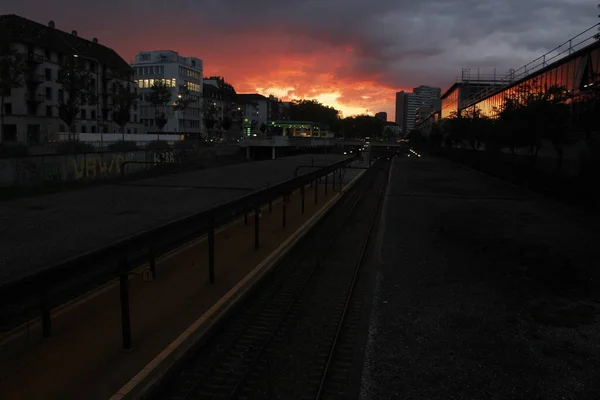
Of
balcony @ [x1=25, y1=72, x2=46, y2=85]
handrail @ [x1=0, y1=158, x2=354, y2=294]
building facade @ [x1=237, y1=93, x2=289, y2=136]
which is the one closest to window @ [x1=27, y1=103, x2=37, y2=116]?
balcony @ [x1=25, y1=72, x2=46, y2=85]

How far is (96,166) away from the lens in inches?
1251

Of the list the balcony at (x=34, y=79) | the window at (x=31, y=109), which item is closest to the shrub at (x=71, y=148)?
the window at (x=31, y=109)

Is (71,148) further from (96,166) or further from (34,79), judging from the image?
A: (34,79)

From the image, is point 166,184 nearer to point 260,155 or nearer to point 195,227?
point 195,227

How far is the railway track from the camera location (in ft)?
20.6

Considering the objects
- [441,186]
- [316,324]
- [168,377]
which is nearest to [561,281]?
[316,324]

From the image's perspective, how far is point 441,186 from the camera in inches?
1305

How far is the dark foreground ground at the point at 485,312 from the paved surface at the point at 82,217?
20.1 ft

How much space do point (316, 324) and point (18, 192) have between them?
2170cm

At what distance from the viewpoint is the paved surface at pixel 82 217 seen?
1242 centimetres

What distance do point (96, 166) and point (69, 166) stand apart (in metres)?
2.77

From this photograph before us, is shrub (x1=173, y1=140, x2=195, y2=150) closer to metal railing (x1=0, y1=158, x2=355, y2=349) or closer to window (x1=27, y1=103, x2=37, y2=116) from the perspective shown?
window (x1=27, y1=103, x2=37, y2=116)

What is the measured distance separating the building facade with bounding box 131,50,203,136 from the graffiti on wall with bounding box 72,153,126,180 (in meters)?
68.7

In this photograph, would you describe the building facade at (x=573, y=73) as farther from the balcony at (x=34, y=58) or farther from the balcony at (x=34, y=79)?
the balcony at (x=34, y=58)
